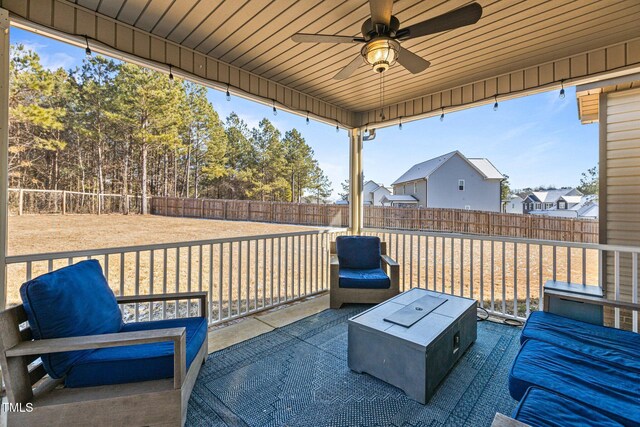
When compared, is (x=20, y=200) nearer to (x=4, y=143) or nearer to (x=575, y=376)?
(x=4, y=143)

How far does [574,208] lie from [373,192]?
295 centimetres

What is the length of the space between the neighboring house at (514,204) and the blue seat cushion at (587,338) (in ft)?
8.49

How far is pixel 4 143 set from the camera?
76.6 inches

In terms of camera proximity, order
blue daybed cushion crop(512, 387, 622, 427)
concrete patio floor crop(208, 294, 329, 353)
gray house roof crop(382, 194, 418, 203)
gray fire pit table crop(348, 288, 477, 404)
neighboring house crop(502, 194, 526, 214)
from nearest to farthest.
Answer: blue daybed cushion crop(512, 387, 622, 427) → gray fire pit table crop(348, 288, 477, 404) → concrete patio floor crop(208, 294, 329, 353) → neighboring house crop(502, 194, 526, 214) → gray house roof crop(382, 194, 418, 203)

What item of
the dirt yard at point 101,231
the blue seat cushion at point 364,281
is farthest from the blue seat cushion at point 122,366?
the blue seat cushion at point 364,281

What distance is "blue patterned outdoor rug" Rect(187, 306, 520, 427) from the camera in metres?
1.71

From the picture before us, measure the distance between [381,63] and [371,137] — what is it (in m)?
2.72

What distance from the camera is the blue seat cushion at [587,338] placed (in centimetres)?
158

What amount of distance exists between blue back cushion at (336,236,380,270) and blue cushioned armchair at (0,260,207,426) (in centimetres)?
261

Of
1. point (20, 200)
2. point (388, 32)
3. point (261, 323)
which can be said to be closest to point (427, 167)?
point (388, 32)

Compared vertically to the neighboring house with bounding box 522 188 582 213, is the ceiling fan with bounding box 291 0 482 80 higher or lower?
higher

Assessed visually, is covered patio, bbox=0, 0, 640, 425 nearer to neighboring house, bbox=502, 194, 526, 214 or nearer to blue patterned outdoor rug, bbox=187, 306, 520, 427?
blue patterned outdoor rug, bbox=187, 306, 520, 427

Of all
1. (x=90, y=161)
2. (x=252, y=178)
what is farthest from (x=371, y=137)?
(x=90, y=161)

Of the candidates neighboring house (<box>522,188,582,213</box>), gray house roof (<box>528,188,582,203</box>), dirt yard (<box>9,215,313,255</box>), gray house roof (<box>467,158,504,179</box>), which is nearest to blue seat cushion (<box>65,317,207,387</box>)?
dirt yard (<box>9,215,313,255</box>)
